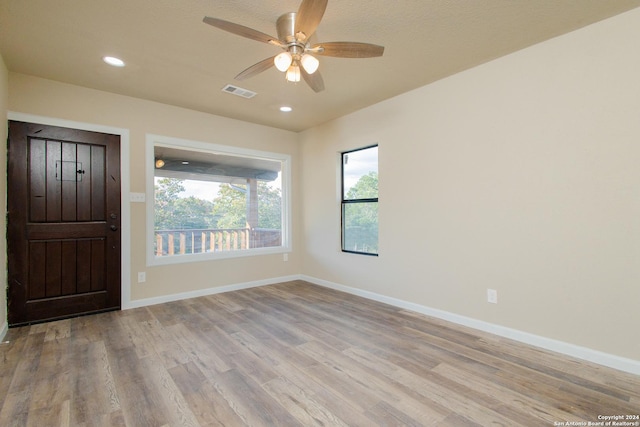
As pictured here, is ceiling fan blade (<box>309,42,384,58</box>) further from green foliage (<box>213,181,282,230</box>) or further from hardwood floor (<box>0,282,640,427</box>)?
green foliage (<box>213,181,282,230</box>)

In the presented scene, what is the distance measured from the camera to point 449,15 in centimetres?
217

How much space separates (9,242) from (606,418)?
16.4 feet

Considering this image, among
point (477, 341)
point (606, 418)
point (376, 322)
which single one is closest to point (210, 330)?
point (376, 322)

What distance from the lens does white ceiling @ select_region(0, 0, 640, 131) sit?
82.3 inches

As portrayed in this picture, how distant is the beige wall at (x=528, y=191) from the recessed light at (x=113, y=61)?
9.29 feet

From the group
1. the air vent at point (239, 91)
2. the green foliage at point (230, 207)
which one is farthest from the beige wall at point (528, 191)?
the green foliage at point (230, 207)

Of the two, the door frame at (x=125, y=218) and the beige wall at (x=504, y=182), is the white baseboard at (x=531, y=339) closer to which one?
the beige wall at (x=504, y=182)

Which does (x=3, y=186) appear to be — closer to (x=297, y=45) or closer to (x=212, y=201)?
(x=212, y=201)

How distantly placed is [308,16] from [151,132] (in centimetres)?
291

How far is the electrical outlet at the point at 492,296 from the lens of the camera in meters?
2.83

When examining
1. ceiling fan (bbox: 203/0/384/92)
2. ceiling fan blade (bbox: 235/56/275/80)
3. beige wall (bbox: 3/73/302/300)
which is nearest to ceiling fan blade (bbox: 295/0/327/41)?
ceiling fan (bbox: 203/0/384/92)

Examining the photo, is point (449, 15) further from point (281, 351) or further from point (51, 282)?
point (51, 282)

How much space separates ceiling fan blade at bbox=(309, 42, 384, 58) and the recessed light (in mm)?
1940

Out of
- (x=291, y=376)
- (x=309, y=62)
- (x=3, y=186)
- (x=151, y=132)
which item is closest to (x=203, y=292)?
(x=151, y=132)
